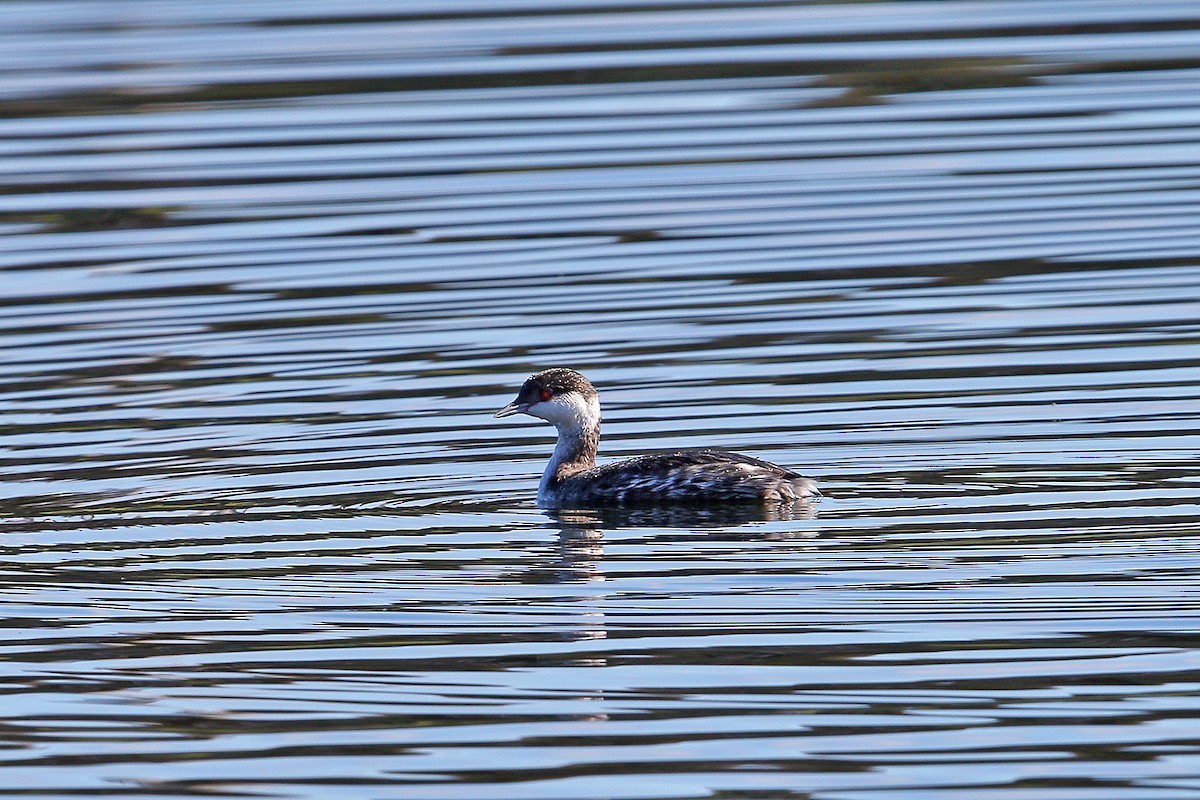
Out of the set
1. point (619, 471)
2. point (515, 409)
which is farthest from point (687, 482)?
point (515, 409)

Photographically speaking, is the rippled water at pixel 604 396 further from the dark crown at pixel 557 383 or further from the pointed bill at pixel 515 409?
the dark crown at pixel 557 383

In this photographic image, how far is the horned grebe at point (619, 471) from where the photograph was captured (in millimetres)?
11320

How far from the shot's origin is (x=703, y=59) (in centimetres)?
2334

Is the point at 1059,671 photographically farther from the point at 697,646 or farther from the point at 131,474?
the point at 131,474

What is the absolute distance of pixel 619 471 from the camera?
39.2 feet

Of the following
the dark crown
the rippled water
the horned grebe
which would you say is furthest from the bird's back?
the dark crown

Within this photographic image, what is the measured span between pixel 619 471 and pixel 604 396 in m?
1.96

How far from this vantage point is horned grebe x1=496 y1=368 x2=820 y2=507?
11320 mm

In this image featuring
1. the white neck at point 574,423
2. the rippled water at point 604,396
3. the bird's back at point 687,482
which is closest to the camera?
the rippled water at point 604,396

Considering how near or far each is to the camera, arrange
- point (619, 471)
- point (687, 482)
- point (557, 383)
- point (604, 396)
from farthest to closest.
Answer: point (604, 396), point (557, 383), point (619, 471), point (687, 482)

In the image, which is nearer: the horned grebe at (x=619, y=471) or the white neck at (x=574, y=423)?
the horned grebe at (x=619, y=471)

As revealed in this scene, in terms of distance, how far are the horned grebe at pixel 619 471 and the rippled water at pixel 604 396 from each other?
19cm

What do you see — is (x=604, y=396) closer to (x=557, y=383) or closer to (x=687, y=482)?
(x=557, y=383)

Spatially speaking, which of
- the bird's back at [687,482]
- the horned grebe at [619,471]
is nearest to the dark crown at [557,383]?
the horned grebe at [619,471]
